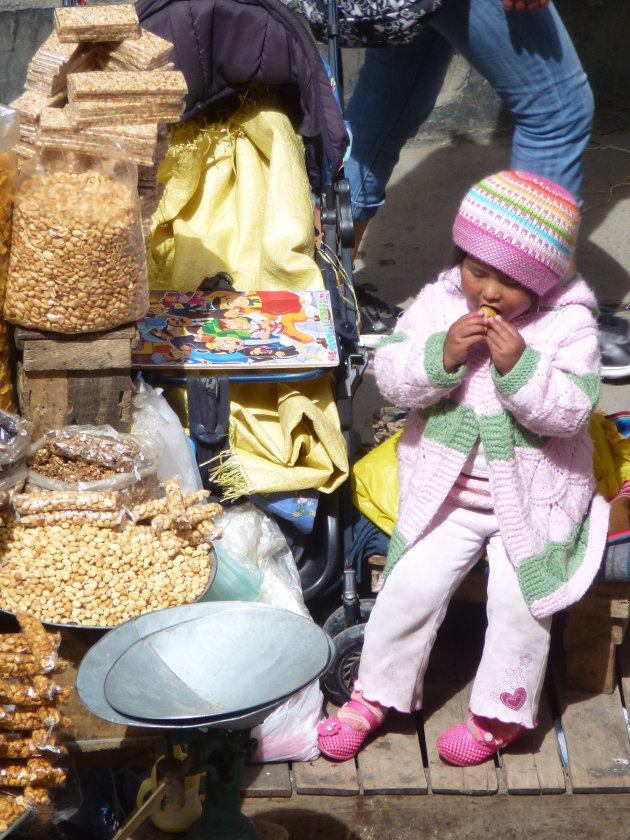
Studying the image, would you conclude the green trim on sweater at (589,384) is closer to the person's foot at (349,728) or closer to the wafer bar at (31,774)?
the person's foot at (349,728)

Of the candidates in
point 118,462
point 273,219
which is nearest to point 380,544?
point 118,462

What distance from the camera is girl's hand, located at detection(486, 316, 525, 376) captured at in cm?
A: 241

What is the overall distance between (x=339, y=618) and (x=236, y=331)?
0.78 meters

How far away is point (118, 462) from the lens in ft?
8.36

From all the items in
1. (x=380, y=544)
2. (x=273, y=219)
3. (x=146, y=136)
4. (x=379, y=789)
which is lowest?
(x=379, y=789)

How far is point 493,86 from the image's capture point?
3.69m

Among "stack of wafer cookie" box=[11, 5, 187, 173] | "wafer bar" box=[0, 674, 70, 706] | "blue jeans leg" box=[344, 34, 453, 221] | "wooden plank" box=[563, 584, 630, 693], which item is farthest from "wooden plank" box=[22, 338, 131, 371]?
"blue jeans leg" box=[344, 34, 453, 221]

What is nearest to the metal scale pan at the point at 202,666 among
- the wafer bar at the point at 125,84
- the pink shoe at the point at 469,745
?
the pink shoe at the point at 469,745

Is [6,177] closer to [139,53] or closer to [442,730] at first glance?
[139,53]

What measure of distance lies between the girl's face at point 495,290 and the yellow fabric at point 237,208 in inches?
29.9

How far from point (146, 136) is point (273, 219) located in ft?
2.47

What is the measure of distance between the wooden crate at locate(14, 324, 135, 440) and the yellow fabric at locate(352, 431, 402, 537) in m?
0.64

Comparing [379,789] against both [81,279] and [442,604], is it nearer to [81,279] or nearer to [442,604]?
[442,604]

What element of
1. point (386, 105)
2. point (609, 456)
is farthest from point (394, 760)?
point (386, 105)
